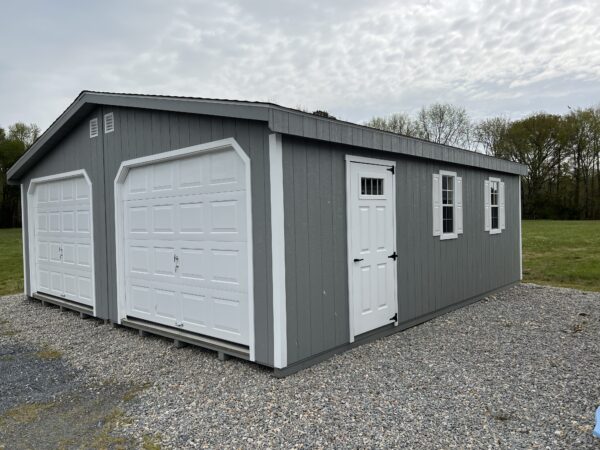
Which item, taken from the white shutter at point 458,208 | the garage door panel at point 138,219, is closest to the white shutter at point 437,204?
the white shutter at point 458,208

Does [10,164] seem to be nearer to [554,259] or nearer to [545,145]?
[554,259]

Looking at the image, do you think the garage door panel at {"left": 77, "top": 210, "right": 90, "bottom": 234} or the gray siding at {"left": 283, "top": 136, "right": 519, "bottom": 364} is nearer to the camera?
the gray siding at {"left": 283, "top": 136, "right": 519, "bottom": 364}

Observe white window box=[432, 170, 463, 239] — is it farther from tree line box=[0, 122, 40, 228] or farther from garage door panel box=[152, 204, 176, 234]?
tree line box=[0, 122, 40, 228]

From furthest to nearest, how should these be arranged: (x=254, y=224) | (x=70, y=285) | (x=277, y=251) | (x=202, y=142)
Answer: (x=70, y=285) → (x=202, y=142) → (x=254, y=224) → (x=277, y=251)

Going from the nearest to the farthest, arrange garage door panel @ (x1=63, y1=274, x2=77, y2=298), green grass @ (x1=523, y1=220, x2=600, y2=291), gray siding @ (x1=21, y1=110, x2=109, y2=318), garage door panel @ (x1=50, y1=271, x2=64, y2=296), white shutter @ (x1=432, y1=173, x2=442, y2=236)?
gray siding @ (x1=21, y1=110, x2=109, y2=318), white shutter @ (x1=432, y1=173, x2=442, y2=236), garage door panel @ (x1=63, y1=274, x2=77, y2=298), garage door panel @ (x1=50, y1=271, x2=64, y2=296), green grass @ (x1=523, y1=220, x2=600, y2=291)

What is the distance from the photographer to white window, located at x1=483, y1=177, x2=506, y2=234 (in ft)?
25.2

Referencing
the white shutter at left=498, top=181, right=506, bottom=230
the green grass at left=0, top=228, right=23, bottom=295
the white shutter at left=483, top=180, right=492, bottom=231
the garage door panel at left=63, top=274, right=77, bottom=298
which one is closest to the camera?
the garage door panel at left=63, top=274, right=77, bottom=298

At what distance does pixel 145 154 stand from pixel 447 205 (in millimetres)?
4516

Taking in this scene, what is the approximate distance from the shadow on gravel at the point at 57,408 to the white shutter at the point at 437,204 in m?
4.44

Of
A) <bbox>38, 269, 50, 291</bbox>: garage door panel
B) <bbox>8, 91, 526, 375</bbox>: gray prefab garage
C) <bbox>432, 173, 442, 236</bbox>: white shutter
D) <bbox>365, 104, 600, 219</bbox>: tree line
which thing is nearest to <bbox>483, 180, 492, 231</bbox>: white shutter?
<bbox>8, 91, 526, 375</bbox>: gray prefab garage

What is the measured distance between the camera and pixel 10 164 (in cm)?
3012

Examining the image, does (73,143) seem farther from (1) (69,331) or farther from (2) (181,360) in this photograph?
(2) (181,360)

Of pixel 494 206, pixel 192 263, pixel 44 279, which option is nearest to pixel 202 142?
pixel 192 263

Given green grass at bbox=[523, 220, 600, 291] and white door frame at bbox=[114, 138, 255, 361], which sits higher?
white door frame at bbox=[114, 138, 255, 361]
